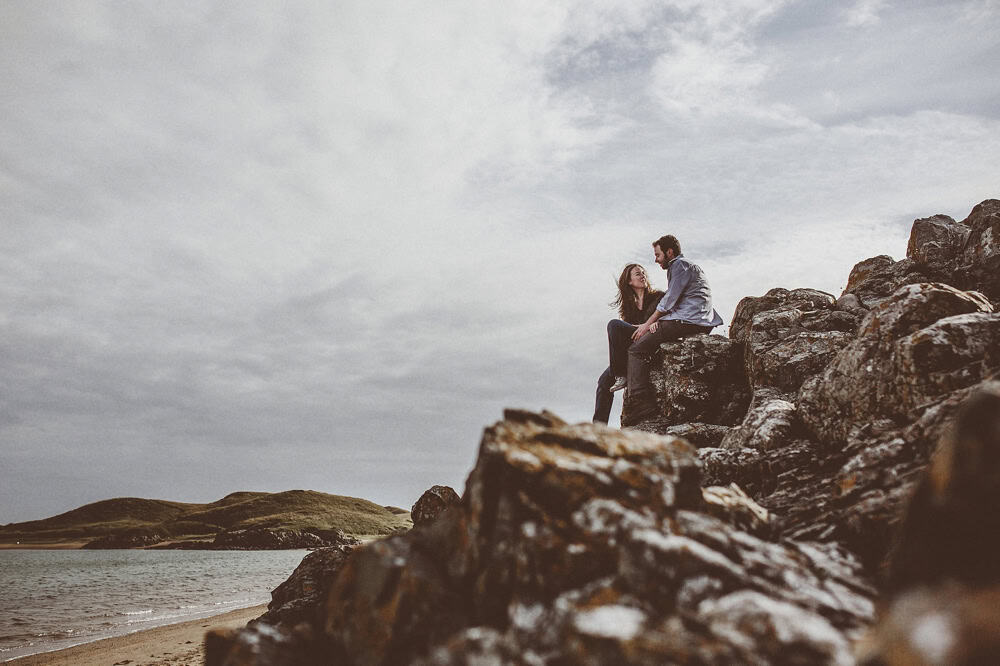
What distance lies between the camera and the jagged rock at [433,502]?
1515 centimetres

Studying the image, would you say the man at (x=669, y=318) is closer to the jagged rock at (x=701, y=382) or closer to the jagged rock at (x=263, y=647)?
the jagged rock at (x=701, y=382)

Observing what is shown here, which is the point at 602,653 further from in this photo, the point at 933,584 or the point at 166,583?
the point at 166,583

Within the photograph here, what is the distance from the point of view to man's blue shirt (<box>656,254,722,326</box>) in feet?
48.4

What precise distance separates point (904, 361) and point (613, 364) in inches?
333

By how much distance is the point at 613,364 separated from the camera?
52.0 feet

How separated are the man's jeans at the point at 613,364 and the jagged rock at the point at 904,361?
6.12 meters

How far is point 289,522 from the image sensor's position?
17175 cm

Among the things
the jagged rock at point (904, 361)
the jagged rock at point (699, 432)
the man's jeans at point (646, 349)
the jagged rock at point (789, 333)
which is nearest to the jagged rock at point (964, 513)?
the jagged rock at point (904, 361)

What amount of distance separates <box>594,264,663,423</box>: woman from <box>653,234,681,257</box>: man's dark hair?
0.96 metres

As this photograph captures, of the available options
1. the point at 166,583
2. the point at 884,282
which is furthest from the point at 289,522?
the point at 884,282

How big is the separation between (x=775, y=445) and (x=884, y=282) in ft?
28.9

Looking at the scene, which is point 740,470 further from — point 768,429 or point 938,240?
point 938,240

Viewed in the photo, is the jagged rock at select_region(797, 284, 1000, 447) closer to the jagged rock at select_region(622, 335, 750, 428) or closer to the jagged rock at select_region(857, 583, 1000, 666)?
the jagged rock at select_region(622, 335, 750, 428)

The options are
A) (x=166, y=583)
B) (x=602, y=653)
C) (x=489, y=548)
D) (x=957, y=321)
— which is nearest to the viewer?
(x=602, y=653)
